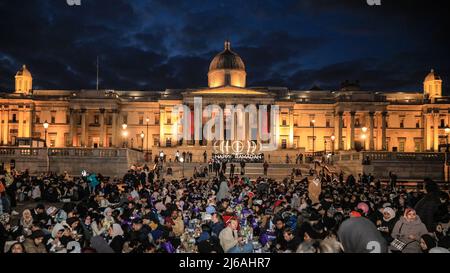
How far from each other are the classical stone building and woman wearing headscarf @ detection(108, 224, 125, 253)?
2489 inches

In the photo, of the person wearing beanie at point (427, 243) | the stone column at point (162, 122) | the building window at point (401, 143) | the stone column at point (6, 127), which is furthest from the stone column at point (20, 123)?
the person wearing beanie at point (427, 243)

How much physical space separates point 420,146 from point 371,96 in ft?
45.0

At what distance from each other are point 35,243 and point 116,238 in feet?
6.14

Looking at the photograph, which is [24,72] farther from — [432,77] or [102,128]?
[432,77]

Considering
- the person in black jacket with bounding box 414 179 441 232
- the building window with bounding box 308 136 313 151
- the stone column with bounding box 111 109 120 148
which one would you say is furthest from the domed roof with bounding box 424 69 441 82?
the person in black jacket with bounding box 414 179 441 232

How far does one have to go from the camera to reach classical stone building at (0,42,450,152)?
8000 centimetres

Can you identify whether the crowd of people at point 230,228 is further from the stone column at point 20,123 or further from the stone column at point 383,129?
the stone column at point 20,123

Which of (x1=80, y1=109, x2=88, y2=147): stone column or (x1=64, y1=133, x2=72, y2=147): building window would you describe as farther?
(x1=64, y1=133, x2=72, y2=147): building window

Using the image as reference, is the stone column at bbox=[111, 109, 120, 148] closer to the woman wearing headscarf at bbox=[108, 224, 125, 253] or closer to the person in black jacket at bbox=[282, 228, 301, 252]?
the woman wearing headscarf at bbox=[108, 224, 125, 253]

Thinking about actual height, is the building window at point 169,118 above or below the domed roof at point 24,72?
below

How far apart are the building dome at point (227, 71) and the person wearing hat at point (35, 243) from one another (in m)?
71.9

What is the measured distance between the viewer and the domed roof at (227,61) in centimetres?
8416

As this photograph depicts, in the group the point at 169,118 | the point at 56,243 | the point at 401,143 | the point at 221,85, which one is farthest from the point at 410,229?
the point at 401,143

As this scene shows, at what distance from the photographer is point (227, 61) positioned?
84.6 meters
